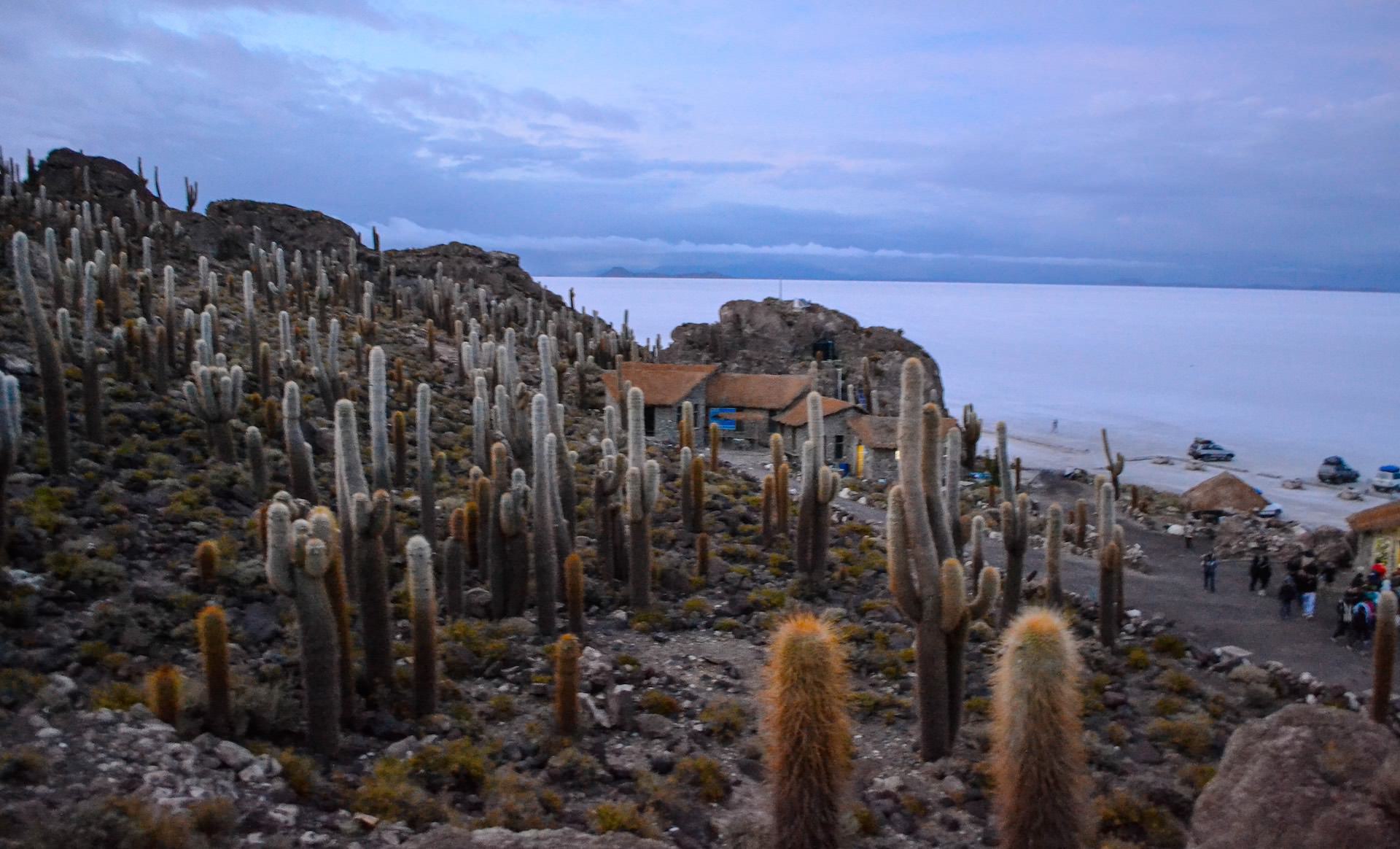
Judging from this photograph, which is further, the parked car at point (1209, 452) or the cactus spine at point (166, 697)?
the parked car at point (1209, 452)

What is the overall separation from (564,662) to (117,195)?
1645 inches

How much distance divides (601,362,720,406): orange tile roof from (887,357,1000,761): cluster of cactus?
2262 centimetres

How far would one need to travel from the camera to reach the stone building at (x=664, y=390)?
3431cm

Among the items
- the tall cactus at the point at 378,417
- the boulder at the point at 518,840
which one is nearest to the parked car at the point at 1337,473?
the tall cactus at the point at 378,417

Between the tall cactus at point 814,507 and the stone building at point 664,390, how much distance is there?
51.6 ft

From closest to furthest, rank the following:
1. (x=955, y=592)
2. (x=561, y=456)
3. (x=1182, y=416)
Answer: (x=955, y=592)
(x=561, y=456)
(x=1182, y=416)

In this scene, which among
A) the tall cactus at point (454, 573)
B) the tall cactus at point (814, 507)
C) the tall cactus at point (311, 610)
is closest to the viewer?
the tall cactus at point (311, 610)

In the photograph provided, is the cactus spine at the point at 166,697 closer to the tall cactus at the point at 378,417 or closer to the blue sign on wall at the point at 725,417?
the tall cactus at the point at 378,417

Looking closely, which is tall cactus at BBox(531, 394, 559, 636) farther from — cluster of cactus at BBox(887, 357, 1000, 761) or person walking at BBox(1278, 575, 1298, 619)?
person walking at BBox(1278, 575, 1298, 619)

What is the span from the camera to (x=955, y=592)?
35.7ft

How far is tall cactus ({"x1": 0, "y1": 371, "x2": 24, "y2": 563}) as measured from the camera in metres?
11.6

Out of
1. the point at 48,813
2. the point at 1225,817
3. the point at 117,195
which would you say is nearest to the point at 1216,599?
the point at 1225,817

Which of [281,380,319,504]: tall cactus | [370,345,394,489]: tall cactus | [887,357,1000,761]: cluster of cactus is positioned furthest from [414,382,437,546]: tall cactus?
[887,357,1000,761]: cluster of cactus

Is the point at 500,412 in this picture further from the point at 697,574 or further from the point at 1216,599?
the point at 1216,599
